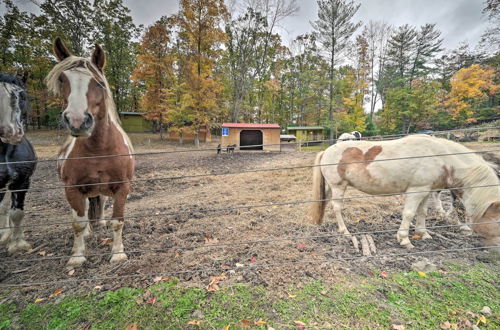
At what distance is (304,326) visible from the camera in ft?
5.57

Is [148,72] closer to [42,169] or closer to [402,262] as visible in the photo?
[42,169]

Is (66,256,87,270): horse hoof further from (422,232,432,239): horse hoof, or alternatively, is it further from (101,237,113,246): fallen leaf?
(422,232,432,239): horse hoof

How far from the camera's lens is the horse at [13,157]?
225 centimetres

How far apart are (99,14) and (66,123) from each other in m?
28.5

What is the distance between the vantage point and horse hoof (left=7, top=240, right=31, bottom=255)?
2746 mm

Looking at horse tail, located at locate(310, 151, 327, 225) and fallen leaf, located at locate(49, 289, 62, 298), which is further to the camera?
horse tail, located at locate(310, 151, 327, 225)

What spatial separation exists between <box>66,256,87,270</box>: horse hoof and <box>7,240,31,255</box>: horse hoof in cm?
101

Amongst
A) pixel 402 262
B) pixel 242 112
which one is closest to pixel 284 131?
pixel 242 112

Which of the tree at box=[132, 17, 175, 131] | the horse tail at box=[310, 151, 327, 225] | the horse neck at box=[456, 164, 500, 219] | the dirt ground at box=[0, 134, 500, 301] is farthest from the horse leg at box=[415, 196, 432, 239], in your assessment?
the tree at box=[132, 17, 175, 131]

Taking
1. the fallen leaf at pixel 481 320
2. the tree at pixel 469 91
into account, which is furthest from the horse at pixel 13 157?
the tree at pixel 469 91

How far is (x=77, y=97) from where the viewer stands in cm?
179

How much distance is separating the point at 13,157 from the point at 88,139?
4.61 feet

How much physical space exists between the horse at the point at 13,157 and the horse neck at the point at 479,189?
544 centimetres

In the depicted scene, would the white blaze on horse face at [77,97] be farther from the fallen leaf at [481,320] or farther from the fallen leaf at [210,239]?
the fallen leaf at [481,320]
